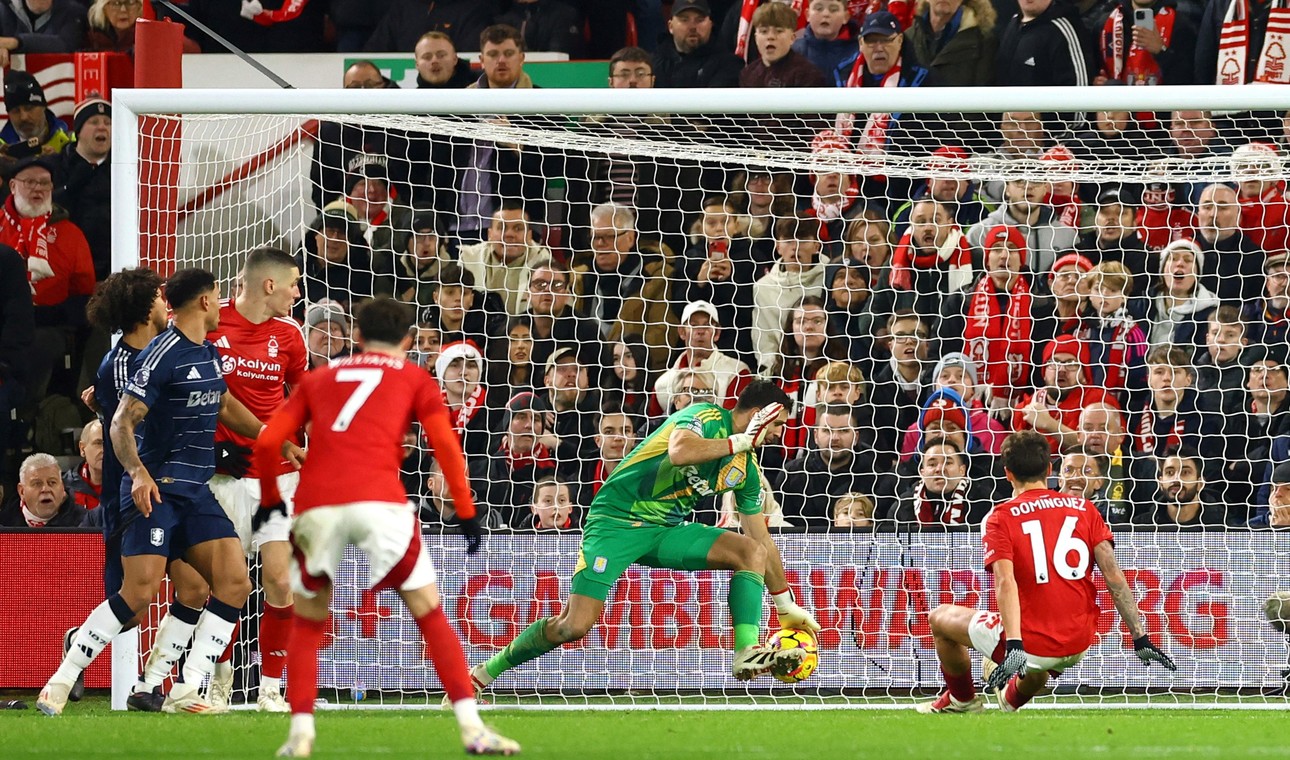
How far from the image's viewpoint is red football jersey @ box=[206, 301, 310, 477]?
8.20m

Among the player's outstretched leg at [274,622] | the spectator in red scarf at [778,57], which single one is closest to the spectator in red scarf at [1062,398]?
the spectator in red scarf at [778,57]

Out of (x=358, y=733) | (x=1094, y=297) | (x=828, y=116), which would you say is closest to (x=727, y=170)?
(x=828, y=116)

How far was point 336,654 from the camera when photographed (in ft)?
31.0

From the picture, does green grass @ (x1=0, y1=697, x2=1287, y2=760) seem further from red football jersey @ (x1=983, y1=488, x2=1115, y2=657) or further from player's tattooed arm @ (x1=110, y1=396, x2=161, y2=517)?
player's tattooed arm @ (x1=110, y1=396, x2=161, y2=517)

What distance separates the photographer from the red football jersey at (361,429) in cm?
584

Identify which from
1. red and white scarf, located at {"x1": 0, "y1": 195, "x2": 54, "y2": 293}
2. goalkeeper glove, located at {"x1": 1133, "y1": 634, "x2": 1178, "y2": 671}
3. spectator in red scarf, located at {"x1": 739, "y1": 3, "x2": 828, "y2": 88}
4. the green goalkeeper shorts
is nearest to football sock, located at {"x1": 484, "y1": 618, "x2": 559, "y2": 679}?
the green goalkeeper shorts

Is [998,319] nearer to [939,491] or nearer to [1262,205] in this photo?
[939,491]

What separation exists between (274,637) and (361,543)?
7.77 feet

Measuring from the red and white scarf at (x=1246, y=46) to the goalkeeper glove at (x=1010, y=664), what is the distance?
5.40 meters

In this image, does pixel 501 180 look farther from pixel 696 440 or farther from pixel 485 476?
pixel 696 440

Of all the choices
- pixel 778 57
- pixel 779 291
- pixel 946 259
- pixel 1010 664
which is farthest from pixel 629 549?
pixel 778 57

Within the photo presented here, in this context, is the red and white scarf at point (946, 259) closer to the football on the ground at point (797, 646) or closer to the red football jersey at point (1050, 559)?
the red football jersey at point (1050, 559)

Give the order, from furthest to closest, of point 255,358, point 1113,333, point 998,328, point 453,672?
1. point 998,328
2. point 1113,333
3. point 255,358
4. point 453,672

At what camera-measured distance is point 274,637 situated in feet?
26.3
